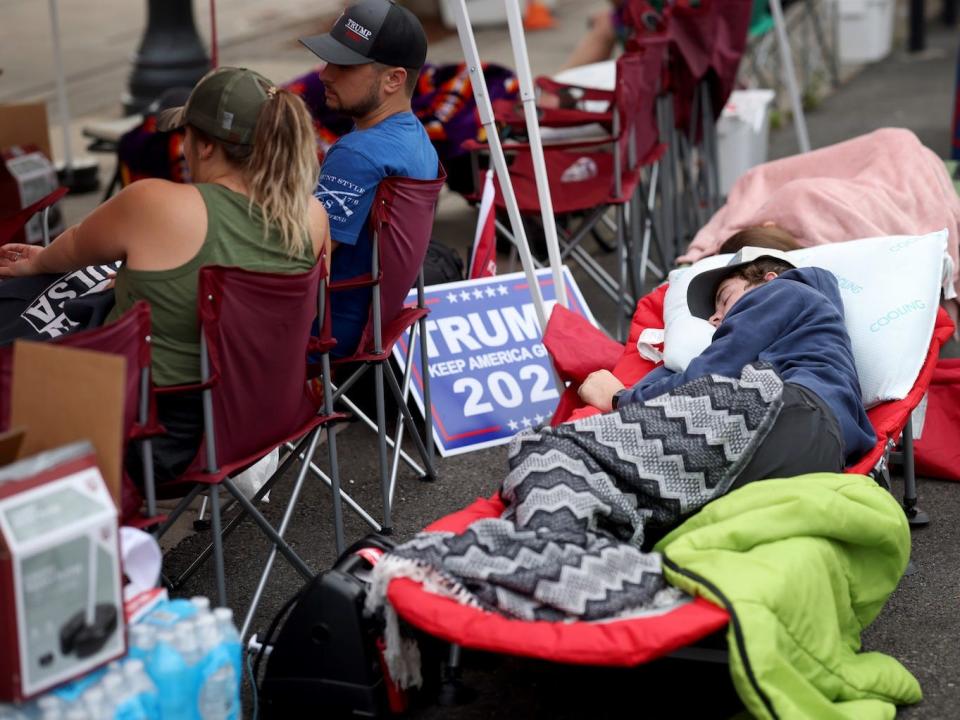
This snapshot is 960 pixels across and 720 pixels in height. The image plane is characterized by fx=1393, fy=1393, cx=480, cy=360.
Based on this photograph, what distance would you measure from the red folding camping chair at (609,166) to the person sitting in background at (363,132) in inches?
45.2

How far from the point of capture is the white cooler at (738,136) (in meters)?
7.08

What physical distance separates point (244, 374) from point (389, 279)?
87 cm

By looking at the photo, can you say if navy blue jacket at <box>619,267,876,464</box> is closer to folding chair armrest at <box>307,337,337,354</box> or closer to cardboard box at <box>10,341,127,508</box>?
folding chair armrest at <box>307,337,337,354</box>

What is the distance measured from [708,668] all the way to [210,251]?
1484 mm

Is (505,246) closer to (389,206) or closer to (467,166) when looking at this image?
(467,166)

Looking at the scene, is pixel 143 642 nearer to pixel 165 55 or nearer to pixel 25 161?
pixel 25 161

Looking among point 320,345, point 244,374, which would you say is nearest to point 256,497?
point 320,345

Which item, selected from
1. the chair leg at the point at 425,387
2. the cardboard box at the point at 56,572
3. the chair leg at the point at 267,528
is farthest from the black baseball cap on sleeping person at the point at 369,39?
the cardboard box at the point at 56,572

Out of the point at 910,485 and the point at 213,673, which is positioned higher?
the point at 213,673

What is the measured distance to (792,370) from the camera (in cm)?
334

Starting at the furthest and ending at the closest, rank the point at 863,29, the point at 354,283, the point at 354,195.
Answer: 1. the point at 863,29
2. the point at 354,195
3. the point at 354,283

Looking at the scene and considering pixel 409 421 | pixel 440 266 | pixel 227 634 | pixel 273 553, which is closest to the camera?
pixel 227 634

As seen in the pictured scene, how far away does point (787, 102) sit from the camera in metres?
10.2

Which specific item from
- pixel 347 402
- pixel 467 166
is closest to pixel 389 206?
pixel 347 402
